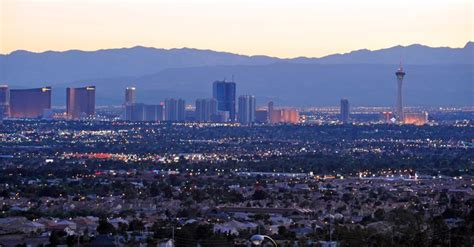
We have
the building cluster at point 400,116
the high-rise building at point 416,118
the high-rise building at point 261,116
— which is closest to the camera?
the high-rise building at point 416,118

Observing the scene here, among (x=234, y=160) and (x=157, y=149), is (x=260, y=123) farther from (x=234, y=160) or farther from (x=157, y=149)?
(x=234, y=160)

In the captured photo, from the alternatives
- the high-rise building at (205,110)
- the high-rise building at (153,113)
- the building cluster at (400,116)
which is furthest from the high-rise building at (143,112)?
→ the building cluster at (400,116)

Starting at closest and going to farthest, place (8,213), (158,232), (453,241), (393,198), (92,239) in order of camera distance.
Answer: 1. (453,241)
2. (92,239)
3. (158,232)
4. (8,213)
5. (393,198)

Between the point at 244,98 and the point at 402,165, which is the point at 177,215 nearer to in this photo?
the point at 402,165

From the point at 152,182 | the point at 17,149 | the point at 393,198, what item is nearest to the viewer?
the point at 393,198

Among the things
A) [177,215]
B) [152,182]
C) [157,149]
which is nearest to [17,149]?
[157,149]

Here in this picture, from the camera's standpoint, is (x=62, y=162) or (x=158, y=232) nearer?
(x=158, y=232)

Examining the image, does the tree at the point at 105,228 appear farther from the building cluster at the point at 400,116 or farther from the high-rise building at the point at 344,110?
the high-rise building at the point at 344,110

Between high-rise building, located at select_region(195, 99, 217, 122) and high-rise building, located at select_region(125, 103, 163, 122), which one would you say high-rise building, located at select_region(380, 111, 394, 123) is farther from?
high-rise building, located at select_region(125, 103, 163, 122)
